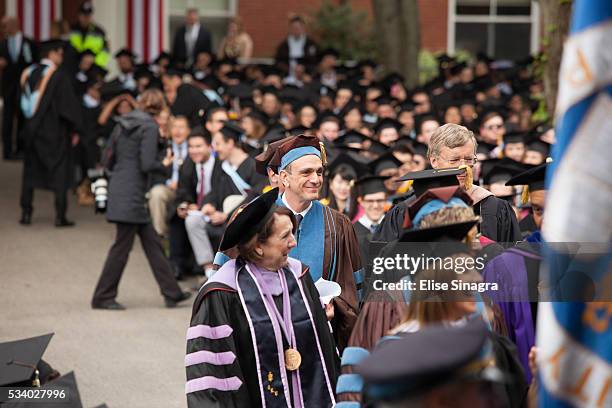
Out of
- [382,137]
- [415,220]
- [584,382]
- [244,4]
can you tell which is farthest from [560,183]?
[244,4]

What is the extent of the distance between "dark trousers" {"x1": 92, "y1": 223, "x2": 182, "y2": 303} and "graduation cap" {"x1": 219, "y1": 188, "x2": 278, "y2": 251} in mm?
5296

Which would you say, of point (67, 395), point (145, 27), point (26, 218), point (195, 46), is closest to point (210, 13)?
point (145, 27)

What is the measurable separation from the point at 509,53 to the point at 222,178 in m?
19.7

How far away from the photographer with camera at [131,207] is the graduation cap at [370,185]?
6.91 feet

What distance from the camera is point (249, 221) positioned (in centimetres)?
548

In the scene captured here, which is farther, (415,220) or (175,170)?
(175,170)

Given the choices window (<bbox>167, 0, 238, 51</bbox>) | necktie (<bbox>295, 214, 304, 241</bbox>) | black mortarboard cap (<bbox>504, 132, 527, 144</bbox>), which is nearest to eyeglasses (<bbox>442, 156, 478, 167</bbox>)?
necktie (<bbox>295, 214, 304, 241</bbox>)

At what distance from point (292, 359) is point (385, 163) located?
558cm

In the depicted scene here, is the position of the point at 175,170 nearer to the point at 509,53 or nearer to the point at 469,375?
the point at 469,375

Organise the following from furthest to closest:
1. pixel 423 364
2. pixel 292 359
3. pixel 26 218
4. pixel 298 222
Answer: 1. pixel 26 218
2. pixel 298 222
3. pixel 292 359
4. pixel 423 364

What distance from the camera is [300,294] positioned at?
561 cm

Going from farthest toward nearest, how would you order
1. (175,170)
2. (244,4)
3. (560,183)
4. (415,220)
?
(244,4) < (175,170) < (415,220) < (560,183)

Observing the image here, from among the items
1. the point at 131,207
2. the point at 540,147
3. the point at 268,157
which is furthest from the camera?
the point at 540,147

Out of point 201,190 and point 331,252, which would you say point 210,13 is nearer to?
point 201,190
